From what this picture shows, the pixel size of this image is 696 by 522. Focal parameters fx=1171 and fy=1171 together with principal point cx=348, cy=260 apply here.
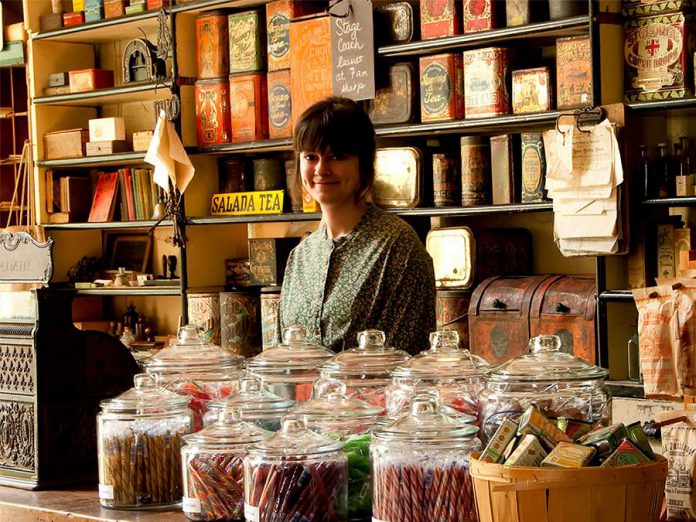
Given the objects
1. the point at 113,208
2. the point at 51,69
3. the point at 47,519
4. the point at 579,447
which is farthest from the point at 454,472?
the point at 51,69

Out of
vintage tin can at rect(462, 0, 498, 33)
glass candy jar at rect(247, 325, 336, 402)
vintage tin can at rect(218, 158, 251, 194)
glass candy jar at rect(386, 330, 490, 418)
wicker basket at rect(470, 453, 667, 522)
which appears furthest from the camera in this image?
vintage tin can at rect(218, 158, 251, 194)

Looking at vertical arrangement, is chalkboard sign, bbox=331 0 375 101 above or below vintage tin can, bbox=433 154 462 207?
above

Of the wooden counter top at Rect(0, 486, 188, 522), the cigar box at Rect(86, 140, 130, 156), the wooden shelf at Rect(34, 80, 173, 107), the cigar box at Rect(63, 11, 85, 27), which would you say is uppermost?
the cigar box at Rect(63, 11, 85, 27)

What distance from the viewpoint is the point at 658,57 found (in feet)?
13.4

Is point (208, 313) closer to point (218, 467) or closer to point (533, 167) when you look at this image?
point (533, 167)

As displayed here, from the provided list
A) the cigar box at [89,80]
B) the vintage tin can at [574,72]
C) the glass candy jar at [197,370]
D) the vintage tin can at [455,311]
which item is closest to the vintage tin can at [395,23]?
the vintage tin can at [574,72]

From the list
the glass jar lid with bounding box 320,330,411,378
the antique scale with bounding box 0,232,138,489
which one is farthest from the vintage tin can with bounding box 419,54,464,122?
the glass jar lid with bounding box 320,330,411,378

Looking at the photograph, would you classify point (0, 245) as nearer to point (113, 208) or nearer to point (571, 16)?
point (571, 16)

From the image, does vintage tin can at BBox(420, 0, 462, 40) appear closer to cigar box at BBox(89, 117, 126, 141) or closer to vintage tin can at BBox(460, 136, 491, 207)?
vintage tin can at BBox(460, 136, 491, 207)

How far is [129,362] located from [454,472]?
110 centimetres

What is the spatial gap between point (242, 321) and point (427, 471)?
3697 millimetres

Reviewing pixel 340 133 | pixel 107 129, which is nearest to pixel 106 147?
pixel 107 129

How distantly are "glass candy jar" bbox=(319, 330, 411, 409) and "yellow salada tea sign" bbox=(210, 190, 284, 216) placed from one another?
3282 millimetres

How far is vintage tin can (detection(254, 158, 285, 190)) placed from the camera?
Answer: 5398mm
